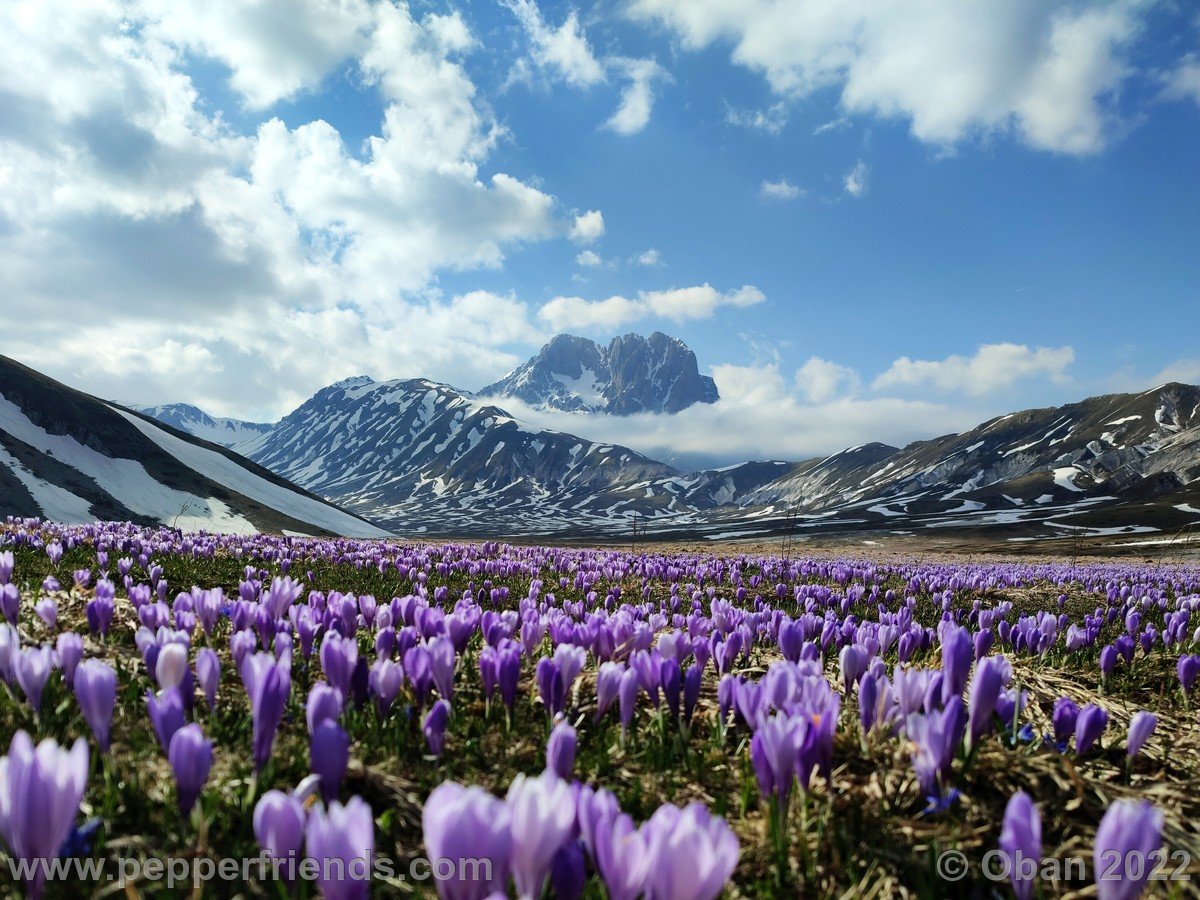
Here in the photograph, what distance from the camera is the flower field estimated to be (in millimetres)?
1601

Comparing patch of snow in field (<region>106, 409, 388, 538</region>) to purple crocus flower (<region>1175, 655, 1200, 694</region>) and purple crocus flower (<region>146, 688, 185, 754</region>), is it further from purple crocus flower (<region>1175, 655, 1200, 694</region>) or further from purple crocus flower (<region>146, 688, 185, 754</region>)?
purple crocus flower (<region>1175, 655, 1200, 694</region>)

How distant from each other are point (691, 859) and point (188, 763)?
1.56 m

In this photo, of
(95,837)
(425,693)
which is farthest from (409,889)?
(425,693)

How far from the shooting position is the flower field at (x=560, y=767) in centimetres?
160

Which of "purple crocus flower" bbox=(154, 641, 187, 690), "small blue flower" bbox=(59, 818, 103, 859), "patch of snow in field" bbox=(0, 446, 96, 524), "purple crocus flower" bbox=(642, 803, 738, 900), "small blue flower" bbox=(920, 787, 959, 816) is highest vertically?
"patch of snow in field" bbox=(0, 446, 96, 524)

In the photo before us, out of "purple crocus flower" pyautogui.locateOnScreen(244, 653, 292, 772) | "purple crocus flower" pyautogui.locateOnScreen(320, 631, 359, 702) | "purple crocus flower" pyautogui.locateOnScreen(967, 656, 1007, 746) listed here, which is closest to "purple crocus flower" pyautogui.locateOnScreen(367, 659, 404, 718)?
"purple crocus flower" pyautogui.locateOnScreen(320, 631, 359, 702)

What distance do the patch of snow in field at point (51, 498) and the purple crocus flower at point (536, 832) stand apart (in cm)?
6813

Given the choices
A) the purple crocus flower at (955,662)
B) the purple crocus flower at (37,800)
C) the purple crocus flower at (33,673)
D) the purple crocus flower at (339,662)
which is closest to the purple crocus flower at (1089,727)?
the purple crocus flower at (955,662)

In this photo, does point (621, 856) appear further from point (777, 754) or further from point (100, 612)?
point (100, 612)

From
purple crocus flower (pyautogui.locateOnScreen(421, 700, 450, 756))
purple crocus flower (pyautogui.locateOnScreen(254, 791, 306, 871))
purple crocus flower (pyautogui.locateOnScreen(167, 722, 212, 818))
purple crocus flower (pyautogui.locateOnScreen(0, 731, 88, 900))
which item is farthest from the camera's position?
purple crocus flower (pyautogui.locateOnScreen(421, 700, 450, 756))

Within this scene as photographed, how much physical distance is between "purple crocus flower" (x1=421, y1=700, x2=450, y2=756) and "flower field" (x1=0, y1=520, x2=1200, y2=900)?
16mm

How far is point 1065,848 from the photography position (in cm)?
226

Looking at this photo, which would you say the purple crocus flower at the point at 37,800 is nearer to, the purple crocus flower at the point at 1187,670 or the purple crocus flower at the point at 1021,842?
the purple crocus flower at the point at 1021,842

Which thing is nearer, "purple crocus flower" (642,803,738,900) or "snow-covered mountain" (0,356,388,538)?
"purple crocus flower" (642,803,738,900)
